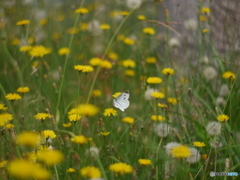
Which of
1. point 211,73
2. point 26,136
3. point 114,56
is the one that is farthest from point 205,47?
point 26,136

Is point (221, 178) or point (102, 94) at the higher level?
point (102, 94)

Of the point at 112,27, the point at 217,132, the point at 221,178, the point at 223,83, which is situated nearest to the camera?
the point at 221,178

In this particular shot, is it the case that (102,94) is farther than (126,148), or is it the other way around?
(102,94)

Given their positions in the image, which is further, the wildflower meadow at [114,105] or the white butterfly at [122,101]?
the white butterfly at [122,101]

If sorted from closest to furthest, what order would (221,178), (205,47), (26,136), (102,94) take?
(26,136) < (221,178) < (102,94) < (205,47)

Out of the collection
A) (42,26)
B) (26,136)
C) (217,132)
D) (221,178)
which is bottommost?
(221,178)

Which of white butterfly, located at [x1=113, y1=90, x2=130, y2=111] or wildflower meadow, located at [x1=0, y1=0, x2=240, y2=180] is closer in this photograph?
wildflower meadow, located at [x1=0, y1=0, x2=240, y2=180]

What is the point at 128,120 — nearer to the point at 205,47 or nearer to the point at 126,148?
the point at 126,148

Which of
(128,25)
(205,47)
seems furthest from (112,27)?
(205,47)
